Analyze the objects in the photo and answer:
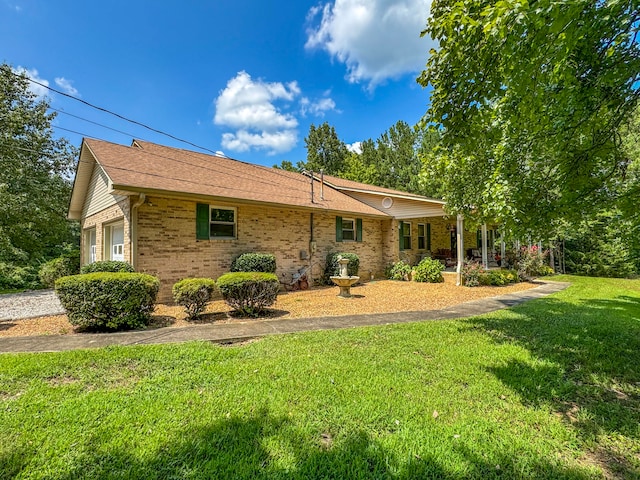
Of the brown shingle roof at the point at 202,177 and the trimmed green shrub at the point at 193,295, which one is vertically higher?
the brown shingle roof at the point at 202,177

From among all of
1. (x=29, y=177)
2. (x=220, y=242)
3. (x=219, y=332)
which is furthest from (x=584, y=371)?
(x=29, y=177)

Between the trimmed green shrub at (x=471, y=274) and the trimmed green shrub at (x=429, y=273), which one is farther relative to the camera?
the trimmed green shrub at (x=429, y=273)

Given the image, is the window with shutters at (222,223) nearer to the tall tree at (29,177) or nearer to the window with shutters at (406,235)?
the window with shutters at (406,235)

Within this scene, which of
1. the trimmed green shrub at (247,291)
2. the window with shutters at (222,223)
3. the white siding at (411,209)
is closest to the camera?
the trimmed green shrub at (247,291)

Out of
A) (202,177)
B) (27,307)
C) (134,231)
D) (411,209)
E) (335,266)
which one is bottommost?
(27,307)

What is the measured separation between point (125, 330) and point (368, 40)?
10448mm

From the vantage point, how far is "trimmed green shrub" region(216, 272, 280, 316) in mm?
6906

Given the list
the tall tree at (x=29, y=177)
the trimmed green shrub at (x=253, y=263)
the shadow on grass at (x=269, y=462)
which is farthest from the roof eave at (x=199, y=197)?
the tall tree at (x=29, y=177)

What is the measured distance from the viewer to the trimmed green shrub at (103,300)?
225 inches

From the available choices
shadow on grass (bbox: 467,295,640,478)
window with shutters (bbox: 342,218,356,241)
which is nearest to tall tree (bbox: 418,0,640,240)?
shadow on grass (bbox: 467,295,640,478)

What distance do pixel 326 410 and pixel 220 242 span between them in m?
7.87

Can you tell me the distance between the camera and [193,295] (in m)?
6.43

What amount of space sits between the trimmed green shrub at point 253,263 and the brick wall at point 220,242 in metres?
0.47

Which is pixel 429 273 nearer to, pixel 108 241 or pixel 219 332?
pixel 219 332
